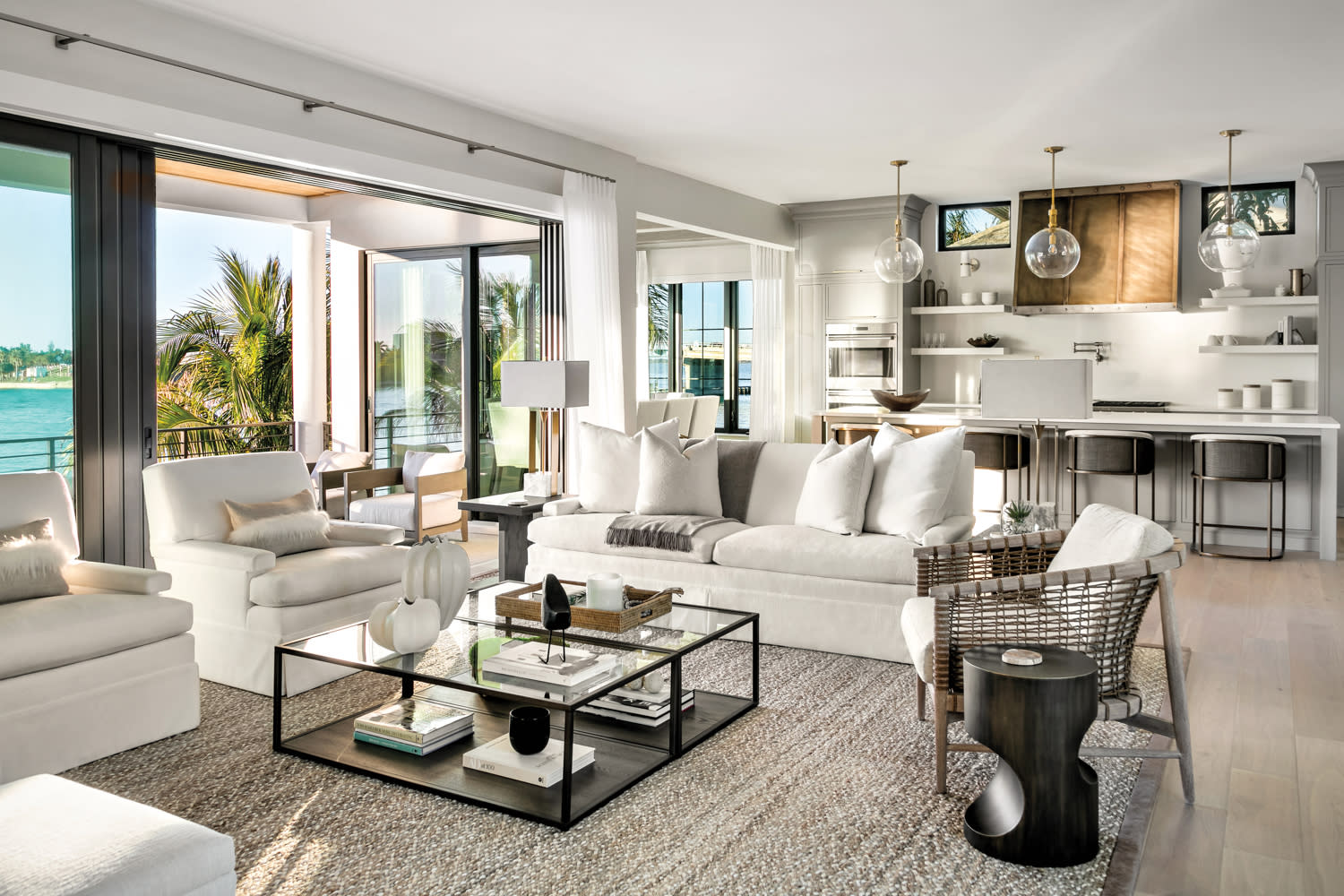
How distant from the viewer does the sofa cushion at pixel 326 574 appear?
368 cm

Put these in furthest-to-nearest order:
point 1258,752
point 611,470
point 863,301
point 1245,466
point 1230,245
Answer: point 863,301 < point 1245,466 < point 1230,245 < point 611,470 < point 1258,752

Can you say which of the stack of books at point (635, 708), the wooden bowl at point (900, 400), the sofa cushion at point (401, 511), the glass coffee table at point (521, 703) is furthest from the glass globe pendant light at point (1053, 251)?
the stack of books at point (635, 708)

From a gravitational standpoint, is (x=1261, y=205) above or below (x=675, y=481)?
above

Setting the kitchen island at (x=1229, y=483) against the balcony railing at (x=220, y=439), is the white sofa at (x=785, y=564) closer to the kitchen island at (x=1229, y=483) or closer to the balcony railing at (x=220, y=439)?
the kitchen island at (x=1229, y=483)

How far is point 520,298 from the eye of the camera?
7680mm

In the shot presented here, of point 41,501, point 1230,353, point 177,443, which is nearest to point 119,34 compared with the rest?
point 41,501

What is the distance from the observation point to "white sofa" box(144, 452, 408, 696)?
3.70 meters

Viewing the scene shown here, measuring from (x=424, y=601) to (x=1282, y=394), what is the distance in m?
7.66

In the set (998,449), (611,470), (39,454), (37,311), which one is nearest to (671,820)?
(611,470)

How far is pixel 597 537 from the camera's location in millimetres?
4914

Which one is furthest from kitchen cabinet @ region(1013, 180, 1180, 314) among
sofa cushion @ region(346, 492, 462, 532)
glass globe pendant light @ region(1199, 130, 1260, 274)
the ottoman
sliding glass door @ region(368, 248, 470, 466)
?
the ottoman

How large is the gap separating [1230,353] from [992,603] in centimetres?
697

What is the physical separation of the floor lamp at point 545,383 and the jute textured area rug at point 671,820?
7.43 feet

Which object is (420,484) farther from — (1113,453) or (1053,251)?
(1113,453)
